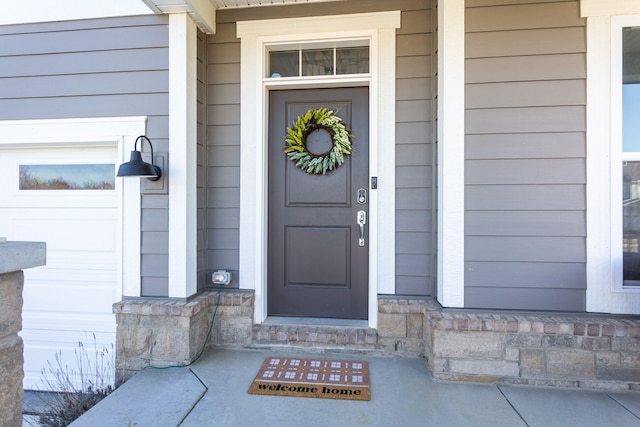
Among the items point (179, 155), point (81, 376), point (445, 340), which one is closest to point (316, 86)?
point (179, 155)

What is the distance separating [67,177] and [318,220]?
6.61 feet

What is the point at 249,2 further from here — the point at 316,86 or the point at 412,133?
the point at 412,133

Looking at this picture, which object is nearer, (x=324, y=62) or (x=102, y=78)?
(x=102, y=78)

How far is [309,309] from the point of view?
2809 mm

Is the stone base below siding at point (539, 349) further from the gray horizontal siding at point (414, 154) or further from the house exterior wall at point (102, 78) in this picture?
the house exterior wall at point (102, 78)

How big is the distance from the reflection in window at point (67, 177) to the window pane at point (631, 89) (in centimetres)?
359

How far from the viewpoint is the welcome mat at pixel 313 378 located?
2.06m

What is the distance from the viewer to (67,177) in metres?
2.77

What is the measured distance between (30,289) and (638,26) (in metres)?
4.68

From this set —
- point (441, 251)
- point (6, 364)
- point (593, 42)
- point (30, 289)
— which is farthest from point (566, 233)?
point (30, 289)

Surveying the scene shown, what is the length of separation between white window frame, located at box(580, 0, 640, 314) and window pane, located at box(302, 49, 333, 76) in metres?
1.69

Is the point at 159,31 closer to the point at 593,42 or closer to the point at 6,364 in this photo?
the point at 6,364

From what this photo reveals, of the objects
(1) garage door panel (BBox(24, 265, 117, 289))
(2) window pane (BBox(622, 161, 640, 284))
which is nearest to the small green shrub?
(1) garage door panel (BBox(24, 265, 117, 289))

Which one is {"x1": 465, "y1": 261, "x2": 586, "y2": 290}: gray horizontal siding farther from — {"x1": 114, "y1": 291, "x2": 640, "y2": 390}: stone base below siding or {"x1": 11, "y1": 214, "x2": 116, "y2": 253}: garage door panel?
{"x1": 11, "y1": 214, "x2": 116, "y2": 253}: garage door panel
